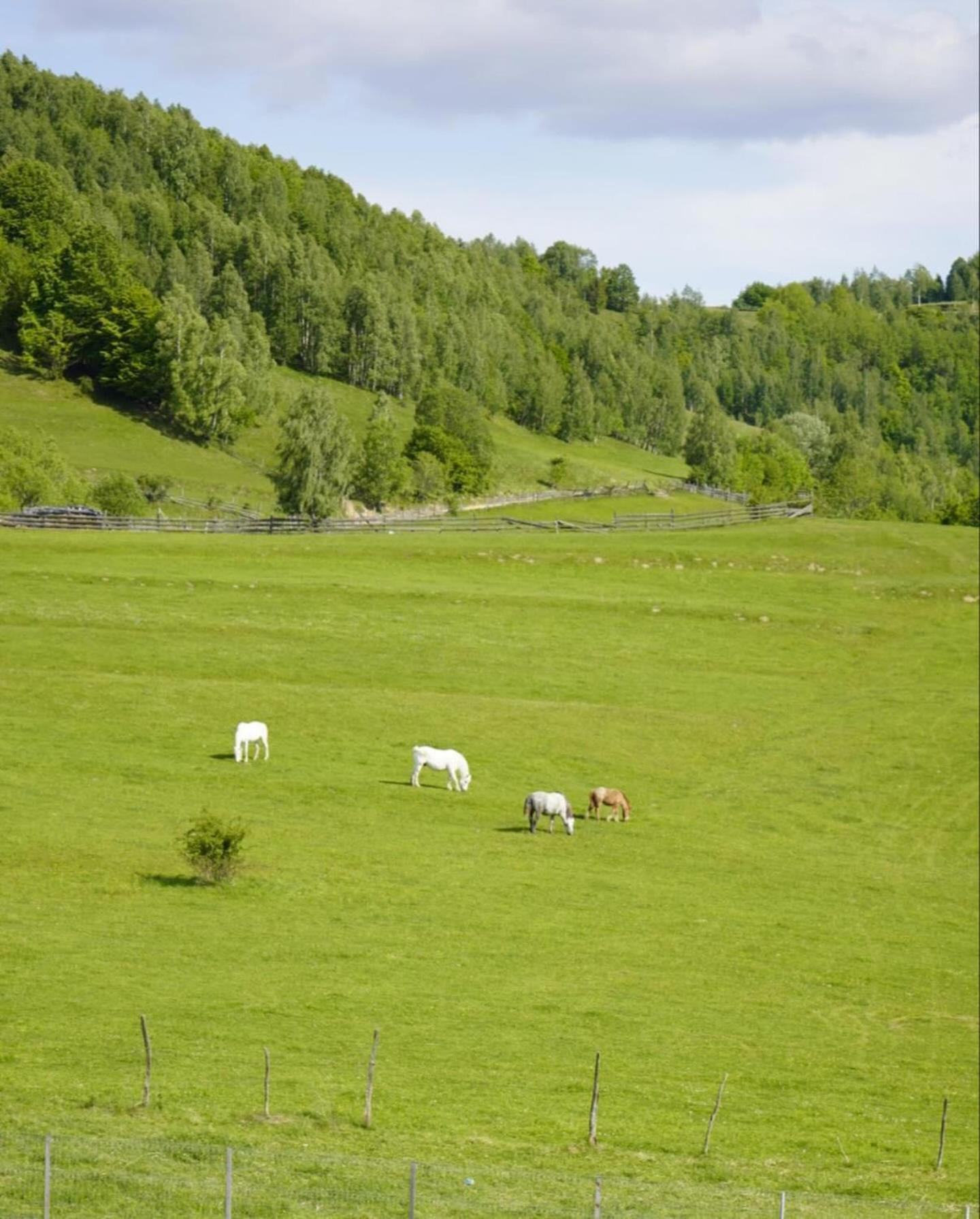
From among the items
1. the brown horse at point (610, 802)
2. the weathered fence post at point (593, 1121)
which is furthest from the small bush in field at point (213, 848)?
the weathered fence post at point (593, 1121)

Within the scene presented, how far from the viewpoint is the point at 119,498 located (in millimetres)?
104312

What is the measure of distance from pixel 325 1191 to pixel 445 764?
27.5 m

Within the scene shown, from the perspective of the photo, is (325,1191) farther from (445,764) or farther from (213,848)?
(445,764)

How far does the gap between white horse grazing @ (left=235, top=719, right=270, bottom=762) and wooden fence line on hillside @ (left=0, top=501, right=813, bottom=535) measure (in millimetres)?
42347

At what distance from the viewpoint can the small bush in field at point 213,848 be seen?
1476 inches

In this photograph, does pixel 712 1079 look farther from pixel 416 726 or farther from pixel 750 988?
pixel 416 726

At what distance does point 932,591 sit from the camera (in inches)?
3428

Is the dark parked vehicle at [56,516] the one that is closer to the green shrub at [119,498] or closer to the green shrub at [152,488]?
the green shrub at [119,498]

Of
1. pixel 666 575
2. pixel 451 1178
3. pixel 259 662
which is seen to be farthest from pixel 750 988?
pixel 666 575

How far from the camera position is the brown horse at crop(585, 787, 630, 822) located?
48844mm

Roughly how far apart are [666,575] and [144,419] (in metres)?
76.4

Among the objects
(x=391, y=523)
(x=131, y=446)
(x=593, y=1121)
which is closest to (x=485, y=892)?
(x=593, y=1121)

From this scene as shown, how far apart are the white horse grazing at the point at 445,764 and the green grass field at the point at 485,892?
0.88 meters

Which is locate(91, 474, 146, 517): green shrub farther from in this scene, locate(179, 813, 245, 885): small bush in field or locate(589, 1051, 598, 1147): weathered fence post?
locate(589, 1051, 598, 1147): weathered fence post
